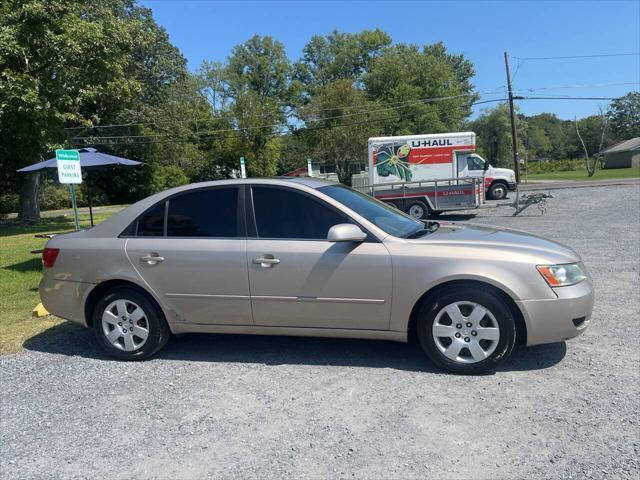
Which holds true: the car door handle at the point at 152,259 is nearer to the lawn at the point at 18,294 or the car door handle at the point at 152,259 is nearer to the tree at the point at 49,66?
the lawn at the point at 18,294

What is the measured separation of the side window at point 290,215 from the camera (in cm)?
433

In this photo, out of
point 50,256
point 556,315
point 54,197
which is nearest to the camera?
point 556,315

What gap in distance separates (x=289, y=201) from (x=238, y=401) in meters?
1.76

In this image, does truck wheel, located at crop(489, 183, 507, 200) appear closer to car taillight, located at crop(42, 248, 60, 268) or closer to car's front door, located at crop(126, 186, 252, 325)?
car's front door, located at crop(126, 186, 252, 325)

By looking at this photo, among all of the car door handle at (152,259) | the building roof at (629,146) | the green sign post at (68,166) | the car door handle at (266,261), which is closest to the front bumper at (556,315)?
the car door handle at (266,261)

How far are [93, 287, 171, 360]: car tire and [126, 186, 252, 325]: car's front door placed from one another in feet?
0.70

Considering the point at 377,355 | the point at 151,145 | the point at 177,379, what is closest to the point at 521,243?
the point at 377,355

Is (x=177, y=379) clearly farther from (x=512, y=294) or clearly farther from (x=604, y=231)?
(x=604, y=231)

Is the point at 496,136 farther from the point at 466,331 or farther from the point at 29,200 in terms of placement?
the point at 466,331

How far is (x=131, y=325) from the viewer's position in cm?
462

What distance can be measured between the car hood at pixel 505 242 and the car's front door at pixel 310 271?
51 centimetres

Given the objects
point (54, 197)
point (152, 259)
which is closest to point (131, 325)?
point (152, 259)

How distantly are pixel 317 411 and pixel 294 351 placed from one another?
3.93ft

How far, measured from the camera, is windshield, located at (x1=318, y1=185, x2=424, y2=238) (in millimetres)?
4438
